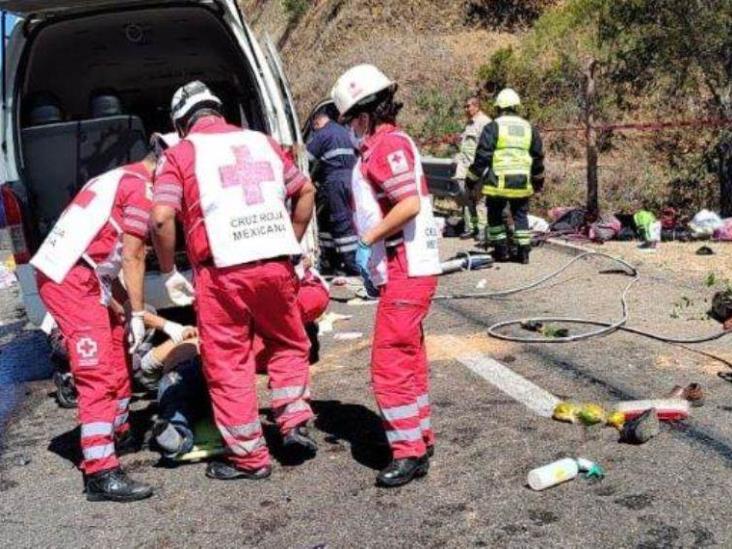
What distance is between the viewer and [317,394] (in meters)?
5.43

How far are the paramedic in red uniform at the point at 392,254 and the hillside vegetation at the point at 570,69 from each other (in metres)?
7.09

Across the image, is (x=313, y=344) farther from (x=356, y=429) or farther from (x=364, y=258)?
(x=364, y=258)

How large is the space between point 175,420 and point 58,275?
2.92 feet

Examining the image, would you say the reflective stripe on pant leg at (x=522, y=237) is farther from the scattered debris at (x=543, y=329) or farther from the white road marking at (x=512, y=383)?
the white road marking at (x=512, y=383)

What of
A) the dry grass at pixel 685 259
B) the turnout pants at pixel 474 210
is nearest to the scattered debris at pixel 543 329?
the dry grass at pixel 685 259

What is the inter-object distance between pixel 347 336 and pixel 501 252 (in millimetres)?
3212

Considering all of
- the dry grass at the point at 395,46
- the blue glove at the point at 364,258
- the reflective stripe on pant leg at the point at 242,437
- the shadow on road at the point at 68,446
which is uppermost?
the dry grass at the point at 395,46

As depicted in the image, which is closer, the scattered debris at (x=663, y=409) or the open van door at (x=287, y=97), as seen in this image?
the scattered debris at (x=663, y=409)

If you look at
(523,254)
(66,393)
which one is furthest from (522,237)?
(66,393)

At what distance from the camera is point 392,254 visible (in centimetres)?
405

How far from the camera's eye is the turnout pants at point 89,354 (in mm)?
4172

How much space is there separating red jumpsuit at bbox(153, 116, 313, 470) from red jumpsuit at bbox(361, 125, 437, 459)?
47 centimetres

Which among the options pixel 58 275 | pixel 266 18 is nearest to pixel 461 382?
pixel 58 275

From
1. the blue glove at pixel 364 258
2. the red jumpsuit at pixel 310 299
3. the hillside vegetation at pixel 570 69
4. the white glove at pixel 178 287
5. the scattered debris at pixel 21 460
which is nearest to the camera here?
the blue glove at pixel 364 258
